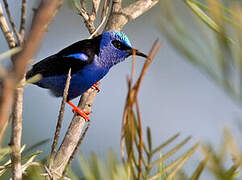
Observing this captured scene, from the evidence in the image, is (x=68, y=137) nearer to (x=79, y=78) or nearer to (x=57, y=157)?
(x=57, y=157)

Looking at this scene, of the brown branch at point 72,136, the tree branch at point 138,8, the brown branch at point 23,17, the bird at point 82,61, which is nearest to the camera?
the brown branch at point 23,17

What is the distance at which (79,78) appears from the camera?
1.71 meters

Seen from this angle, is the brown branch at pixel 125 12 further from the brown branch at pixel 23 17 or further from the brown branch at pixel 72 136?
the brown branch at pixel 23 17

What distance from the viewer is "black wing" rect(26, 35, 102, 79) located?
1756 mm

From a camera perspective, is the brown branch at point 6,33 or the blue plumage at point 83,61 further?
the blue plumage at point 83,61

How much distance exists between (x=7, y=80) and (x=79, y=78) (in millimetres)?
1536

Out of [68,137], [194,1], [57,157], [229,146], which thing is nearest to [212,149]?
[229,146]

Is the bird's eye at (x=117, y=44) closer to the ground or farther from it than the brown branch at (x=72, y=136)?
farther from it

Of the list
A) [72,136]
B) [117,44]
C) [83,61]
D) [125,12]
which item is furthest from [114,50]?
[72,136]

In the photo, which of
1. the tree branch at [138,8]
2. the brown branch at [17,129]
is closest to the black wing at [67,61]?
the tree branch at [138,8]

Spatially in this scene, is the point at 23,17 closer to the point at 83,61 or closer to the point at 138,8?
the point at 138,8

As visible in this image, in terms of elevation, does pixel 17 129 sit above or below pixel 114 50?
below

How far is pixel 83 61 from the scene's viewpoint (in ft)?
5.80

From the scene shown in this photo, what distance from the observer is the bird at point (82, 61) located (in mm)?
1735
